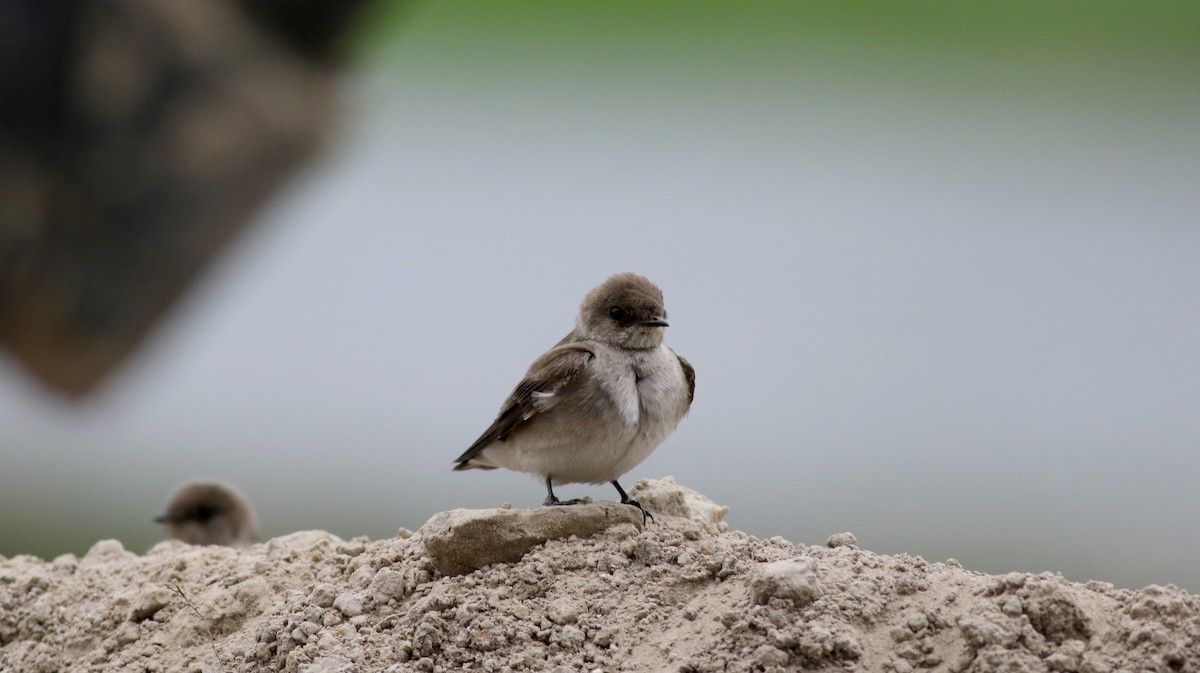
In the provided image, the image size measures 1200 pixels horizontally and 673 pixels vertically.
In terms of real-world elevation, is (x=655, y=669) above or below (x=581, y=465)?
below

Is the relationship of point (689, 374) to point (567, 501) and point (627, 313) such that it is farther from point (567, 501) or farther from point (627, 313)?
point (567, 501)

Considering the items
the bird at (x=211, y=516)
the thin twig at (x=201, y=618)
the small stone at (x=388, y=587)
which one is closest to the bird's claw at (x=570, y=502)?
the small stone at (x=388, y=587)

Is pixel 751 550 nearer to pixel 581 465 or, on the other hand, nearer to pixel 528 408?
pixel 581 465

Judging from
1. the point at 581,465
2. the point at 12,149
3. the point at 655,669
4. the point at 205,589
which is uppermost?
the point at 12,149

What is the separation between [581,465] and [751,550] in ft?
2.50

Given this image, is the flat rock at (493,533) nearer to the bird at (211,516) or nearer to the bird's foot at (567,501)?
the bird's foot at (567,501)

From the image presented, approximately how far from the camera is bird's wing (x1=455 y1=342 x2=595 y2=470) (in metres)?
4.44

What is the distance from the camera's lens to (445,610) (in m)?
3.92

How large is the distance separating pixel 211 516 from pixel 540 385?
3.67 metres

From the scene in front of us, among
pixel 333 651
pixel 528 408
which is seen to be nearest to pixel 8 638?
pixel 333 651

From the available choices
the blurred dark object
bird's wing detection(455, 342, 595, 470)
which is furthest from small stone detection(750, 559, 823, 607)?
the blurred dark object

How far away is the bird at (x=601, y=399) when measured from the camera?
14.5 feet

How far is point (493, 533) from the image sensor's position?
4.12 m

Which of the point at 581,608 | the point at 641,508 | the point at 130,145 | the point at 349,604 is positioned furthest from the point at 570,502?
the point at 130,145
